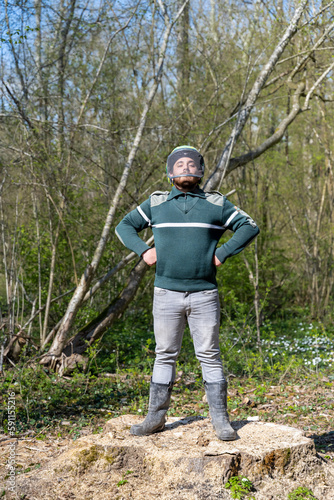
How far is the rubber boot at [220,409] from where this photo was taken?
3.03 metres

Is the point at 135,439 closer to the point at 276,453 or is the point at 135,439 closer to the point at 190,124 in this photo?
the point at 276,453

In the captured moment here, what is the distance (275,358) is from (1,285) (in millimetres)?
4804

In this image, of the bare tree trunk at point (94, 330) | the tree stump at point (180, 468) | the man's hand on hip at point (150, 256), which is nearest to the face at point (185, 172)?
the man's hand on hip at point (150, 256)

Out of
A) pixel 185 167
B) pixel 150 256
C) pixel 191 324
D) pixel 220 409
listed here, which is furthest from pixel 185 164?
pixel 220 409

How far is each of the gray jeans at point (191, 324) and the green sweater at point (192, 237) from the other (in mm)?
68

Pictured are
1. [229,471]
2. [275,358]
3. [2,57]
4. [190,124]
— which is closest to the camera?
[229,471]

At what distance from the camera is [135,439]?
3180mm

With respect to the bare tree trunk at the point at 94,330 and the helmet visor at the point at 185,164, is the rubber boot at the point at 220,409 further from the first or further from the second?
the bare tree trunk at the point at 94,330

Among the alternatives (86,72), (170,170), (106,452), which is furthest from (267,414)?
(86,72)

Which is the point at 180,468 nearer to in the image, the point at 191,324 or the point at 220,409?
the point at 220,409

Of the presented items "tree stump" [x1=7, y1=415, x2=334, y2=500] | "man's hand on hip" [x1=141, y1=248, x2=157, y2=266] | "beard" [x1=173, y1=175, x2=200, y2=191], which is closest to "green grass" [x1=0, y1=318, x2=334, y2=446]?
"tree stump" [x1=7, y1=415, x2=334, y2=500]

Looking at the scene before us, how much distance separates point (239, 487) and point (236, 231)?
1.56 metres

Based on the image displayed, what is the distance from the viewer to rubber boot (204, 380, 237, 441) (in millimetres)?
3029

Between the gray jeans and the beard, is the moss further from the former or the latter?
the beard
